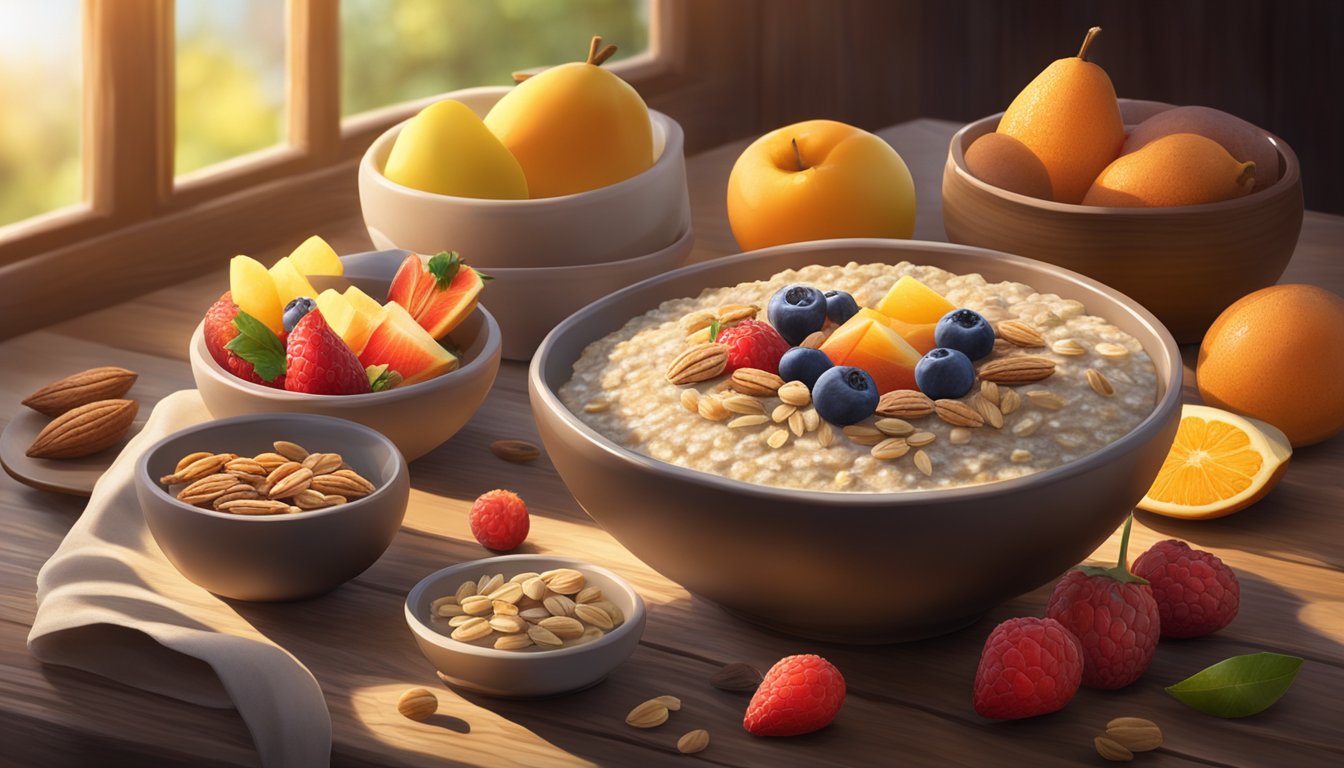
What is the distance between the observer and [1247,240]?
1320mm

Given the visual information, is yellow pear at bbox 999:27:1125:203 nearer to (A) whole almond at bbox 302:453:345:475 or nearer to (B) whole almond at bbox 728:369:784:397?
(B) whole almond at bbox 728:369:784:397

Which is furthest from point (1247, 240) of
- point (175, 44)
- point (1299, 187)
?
point (175, 44)

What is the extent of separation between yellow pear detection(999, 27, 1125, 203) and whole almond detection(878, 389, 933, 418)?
1.77ft

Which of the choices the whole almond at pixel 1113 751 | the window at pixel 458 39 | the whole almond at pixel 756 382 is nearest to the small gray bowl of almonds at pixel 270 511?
the whole almond at pixel 756 382

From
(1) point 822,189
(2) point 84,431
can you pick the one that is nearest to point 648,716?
(2) point 84,431

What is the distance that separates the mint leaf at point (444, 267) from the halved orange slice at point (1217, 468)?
1.79 ft

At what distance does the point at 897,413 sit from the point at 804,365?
0.23 feet

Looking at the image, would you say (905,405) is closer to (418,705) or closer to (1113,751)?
(1113,751)

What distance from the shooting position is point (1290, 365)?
46.6 inches

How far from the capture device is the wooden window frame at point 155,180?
4.92ft

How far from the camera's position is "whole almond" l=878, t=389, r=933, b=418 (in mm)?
927

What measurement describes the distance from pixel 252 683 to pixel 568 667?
173 mm

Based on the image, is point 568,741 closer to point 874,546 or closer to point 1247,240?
point 874,546

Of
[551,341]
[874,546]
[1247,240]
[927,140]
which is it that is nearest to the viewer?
[874,546]
